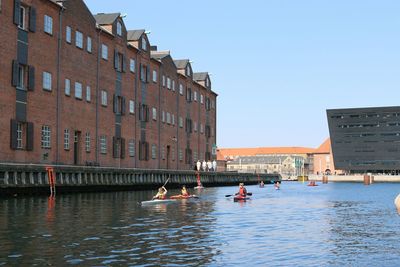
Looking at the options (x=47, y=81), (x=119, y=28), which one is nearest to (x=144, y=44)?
(x=119, y=28)

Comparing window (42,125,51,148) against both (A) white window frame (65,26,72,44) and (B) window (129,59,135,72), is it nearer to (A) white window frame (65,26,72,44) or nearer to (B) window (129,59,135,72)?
(A) white window frame (65,26,72,44)

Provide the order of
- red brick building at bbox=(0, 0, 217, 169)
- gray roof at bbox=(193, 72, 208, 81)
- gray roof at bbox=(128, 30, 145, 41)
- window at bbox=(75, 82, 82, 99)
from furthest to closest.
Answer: gray roof at bbox=(193, 72, 208, 81)
gray roof at bbox=(128, 30, 145, 41)
window at bbox=(75, 82, 82, 99)
red brick building at bbox=(0, 0, 217, 169)

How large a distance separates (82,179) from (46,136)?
5.73 m

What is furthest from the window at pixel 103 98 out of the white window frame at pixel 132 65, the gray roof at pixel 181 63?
the gray roof at pixel 181 63

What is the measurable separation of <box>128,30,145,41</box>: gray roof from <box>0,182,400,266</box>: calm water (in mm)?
50259

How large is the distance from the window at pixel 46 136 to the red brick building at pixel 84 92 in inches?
4.0

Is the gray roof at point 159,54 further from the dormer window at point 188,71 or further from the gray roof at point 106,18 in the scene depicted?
the gray roof at point 106,18

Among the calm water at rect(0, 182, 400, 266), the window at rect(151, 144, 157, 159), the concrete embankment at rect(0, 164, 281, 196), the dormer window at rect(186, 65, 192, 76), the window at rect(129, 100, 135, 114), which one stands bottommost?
the calm water at rect(0, 182, 400, 266)

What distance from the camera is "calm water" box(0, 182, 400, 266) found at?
1922 cm

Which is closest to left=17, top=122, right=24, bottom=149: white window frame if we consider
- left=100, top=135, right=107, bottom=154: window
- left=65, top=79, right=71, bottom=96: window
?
left=65, top=79, right=71, bottom=96: window

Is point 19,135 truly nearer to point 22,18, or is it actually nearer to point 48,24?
point 22,18

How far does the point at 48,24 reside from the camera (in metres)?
61.3

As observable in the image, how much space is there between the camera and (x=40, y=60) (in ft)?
195

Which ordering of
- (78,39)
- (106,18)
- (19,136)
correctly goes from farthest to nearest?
(106,18) → (78,39) → (19,136)
